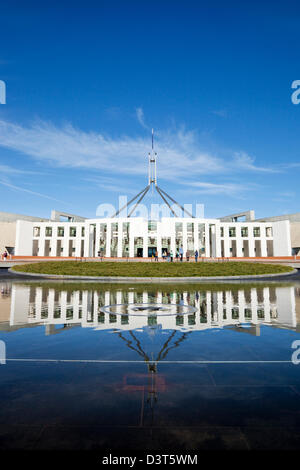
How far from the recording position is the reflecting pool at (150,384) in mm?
2643

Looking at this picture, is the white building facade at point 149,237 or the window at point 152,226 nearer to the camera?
the white building facade at point 149,237

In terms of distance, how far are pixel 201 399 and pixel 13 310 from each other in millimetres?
7784

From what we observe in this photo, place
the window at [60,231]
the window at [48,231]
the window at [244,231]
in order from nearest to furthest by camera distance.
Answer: the window at [244,231] < the window at [60,231] < the window at [48,231]

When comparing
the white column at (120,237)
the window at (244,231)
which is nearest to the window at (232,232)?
the window at (244,231)

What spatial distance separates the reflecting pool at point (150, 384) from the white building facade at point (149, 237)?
46094mm

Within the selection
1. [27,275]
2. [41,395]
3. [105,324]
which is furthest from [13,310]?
[27,275]

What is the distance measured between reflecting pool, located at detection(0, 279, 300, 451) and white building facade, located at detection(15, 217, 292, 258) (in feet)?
151

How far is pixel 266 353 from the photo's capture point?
5.05 m

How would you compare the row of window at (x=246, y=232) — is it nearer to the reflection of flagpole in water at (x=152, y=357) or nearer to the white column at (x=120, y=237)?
the white column at (x=120, y=237)

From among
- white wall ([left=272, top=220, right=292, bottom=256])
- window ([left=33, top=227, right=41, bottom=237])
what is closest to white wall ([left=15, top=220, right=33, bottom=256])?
window ([left=33, top=227, right=41, bottom=237])

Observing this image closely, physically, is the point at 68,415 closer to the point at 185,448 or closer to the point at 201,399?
the point at 185,448

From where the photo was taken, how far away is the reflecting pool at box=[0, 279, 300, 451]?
2643 millimetres

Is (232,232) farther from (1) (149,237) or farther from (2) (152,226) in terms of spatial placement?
(2) (152,226)

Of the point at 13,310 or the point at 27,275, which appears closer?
the point at 13,310
